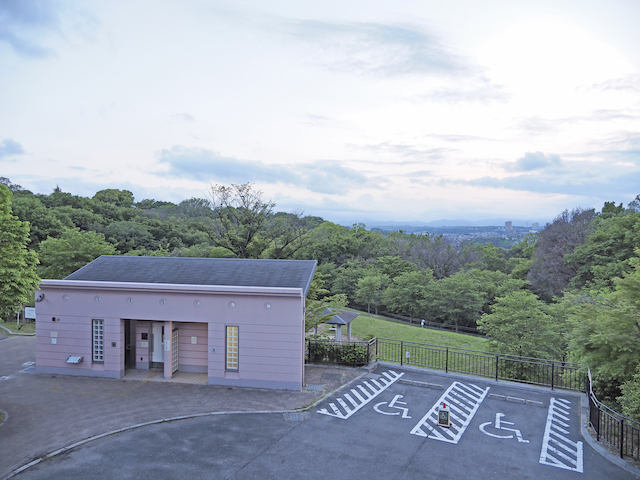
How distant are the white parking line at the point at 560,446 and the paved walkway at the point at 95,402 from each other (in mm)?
6204

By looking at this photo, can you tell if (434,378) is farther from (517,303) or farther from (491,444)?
(517,303)

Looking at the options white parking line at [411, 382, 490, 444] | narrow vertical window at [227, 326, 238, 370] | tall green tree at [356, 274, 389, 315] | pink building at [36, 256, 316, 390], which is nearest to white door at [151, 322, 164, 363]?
pink building at [36, 256, 316, 390]

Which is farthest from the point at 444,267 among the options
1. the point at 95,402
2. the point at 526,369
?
the point at 95,402

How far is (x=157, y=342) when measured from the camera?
49.4 ft

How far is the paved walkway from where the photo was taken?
32.6 ft

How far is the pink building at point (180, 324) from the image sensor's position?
13328 mm

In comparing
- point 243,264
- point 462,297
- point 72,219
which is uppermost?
point 72,219

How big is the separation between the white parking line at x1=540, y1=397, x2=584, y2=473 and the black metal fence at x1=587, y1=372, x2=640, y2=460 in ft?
2.23

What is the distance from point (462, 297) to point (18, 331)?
30.2m

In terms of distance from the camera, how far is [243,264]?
54.4 feet

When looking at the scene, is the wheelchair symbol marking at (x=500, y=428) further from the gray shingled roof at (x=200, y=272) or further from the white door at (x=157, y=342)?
the white door at (x=157, y=342)

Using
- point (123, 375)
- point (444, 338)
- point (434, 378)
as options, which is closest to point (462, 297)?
point (444, 338)

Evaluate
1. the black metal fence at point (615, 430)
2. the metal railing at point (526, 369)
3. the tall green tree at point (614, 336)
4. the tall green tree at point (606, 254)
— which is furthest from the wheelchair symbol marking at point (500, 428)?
the tall green tree at point (606, 254)

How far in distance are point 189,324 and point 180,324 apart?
0.33 metres
